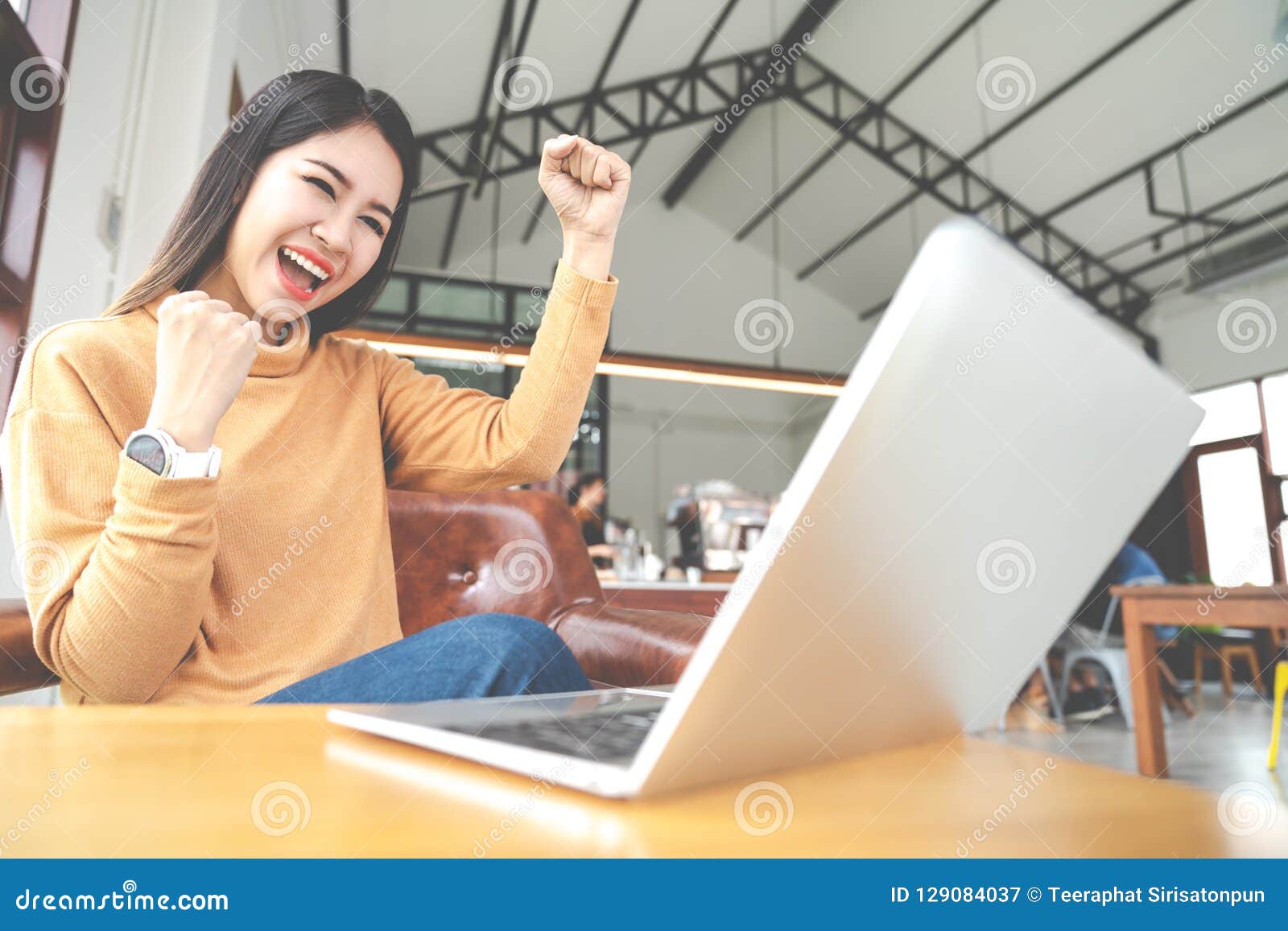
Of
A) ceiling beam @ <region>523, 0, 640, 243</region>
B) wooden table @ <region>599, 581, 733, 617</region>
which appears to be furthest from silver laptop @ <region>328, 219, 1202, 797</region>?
ceiling beam @ <region>523, 0, 640, 243</region>

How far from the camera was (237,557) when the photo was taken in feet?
2.96

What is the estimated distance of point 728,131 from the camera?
9375 mm

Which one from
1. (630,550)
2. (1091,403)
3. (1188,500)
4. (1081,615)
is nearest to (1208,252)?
(1188,500)

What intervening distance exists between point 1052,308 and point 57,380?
2.95 ft

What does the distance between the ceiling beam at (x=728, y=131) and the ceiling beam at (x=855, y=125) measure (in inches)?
35.7

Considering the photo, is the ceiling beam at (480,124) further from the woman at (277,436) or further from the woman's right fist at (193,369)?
the woman's right fist at (193,369)

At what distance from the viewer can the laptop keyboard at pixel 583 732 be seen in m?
0.41

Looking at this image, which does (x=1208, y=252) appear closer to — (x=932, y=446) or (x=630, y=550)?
(x=630, y=550)

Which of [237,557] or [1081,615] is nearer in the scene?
[237,557]

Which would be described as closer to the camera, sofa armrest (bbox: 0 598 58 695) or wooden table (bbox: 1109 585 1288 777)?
sofa armrest (bbox: 0 598 58 695)

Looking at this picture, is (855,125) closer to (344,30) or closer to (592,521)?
(344,30)

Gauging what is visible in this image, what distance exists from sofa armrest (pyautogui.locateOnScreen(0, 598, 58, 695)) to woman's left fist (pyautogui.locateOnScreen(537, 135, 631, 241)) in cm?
75

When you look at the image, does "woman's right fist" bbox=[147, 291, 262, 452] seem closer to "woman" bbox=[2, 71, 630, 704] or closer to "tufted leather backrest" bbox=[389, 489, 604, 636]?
"woman" bbox=[2, 71, 630, 704]

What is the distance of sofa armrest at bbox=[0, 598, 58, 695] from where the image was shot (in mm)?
822
